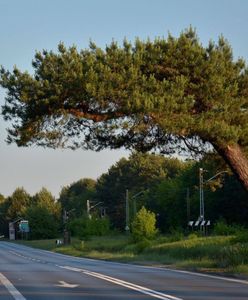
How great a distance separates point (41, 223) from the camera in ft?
493

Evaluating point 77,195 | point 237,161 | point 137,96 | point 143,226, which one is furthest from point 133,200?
point 137,96

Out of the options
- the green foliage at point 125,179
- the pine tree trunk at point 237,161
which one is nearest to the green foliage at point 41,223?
the green foliage at point 125,179

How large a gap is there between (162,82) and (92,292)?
775cm

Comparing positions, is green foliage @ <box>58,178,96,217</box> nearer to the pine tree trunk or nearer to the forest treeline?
the forest treeline

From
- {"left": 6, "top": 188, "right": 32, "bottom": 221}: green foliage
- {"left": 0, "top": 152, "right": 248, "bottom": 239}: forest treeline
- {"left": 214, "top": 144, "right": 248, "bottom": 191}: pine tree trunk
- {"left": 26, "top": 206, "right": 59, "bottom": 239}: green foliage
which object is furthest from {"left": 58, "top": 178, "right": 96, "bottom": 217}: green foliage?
{"left": 214, "top": 144, "right": 248, "bottom": 191}: pine tree trunk

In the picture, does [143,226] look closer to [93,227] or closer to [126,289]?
[93,227]

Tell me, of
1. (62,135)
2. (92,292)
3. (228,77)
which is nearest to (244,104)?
(228,77)

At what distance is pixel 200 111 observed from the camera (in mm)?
25156

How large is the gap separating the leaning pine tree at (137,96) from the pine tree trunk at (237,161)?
4 cm

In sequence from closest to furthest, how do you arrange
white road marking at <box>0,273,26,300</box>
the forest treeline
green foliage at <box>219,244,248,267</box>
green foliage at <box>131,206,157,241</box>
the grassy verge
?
white road marking at <box>0,273,26,300</box> → green foliage at <box>219,244,248,267</box> → the grassy verge → green foliage at <box>131,206,157,241</box> → the forest treeline

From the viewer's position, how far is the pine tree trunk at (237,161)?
25812 mm

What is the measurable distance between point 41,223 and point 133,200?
37577 millimetres

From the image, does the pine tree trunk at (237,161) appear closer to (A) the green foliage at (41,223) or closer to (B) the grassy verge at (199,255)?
(B) the grassy verge at (199,255)

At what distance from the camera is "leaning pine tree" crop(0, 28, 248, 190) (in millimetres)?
22859
